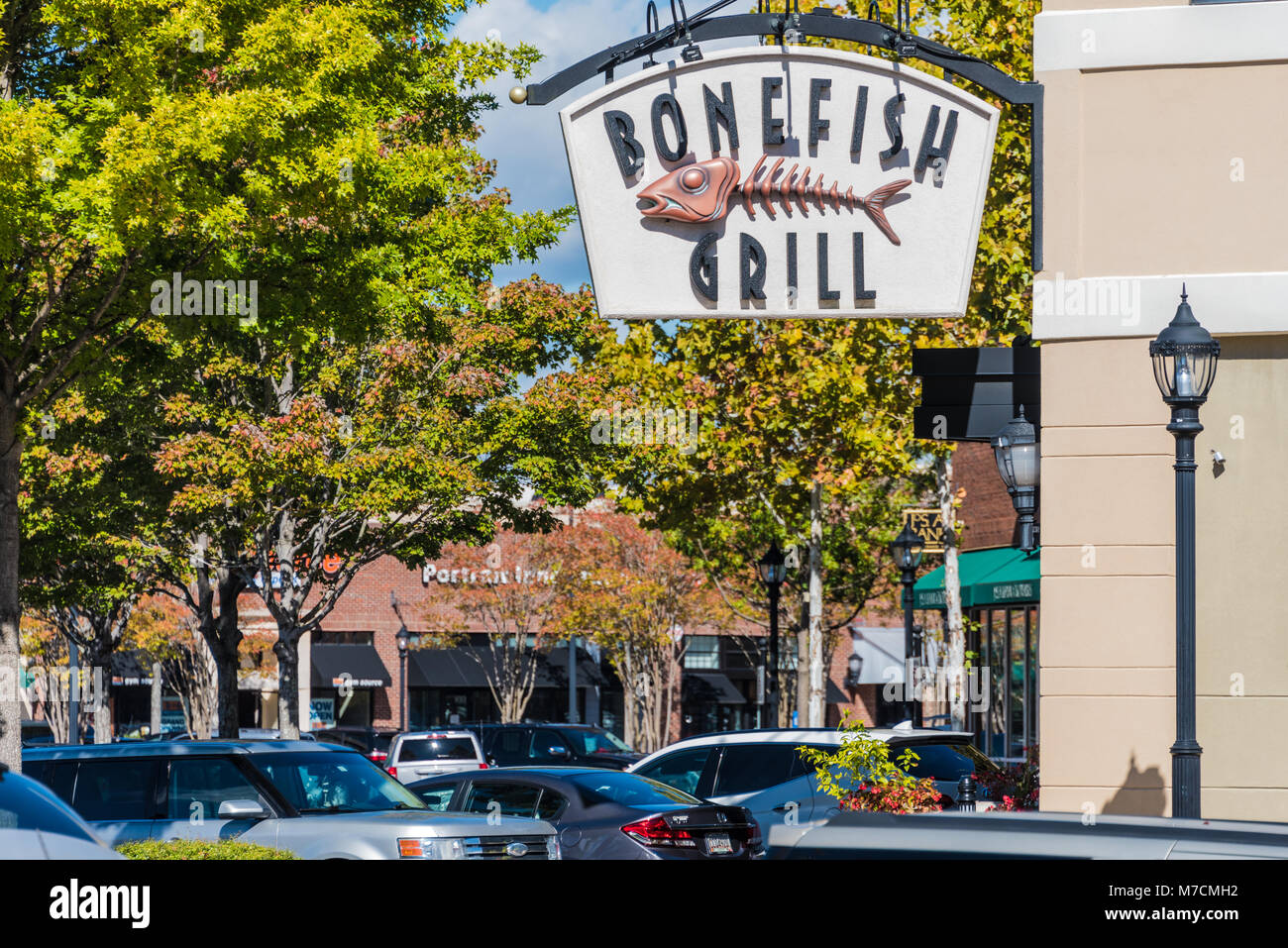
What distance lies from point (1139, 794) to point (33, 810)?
8.03 m

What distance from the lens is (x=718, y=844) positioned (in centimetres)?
1257

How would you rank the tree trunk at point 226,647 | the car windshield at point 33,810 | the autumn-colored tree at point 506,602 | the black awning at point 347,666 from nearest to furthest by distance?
the car windshield at point 33,810 → the tree trunk at point 226,647 → the autumn-colored tree at point 506,602 → the black awning at point 347,666

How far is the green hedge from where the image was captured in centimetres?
961

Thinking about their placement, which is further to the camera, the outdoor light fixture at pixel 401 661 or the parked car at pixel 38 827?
the outdoor light fixture at pixel 401 661

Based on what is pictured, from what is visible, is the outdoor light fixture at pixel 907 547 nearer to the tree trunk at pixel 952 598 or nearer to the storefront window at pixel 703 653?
the tree trunk at pixel 952 598

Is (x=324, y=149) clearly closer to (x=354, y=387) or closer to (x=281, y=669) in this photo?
(x=354, y=387)

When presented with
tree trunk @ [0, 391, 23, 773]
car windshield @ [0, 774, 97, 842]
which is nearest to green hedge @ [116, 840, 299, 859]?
tree trunk @ [0, 391, 23, 773]

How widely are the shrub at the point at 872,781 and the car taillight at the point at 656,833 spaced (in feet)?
4.71

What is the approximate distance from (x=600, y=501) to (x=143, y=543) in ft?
99.3

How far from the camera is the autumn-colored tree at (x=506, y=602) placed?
52719 mm

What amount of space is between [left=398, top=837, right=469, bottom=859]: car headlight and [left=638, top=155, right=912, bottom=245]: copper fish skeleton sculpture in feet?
15.8

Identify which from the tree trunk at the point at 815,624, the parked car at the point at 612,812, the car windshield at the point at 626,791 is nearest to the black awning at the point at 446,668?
the tree trunk at the point at 815,624

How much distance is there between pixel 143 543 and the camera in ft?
89.7

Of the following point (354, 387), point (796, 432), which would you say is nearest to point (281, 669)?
point (354, 387)
